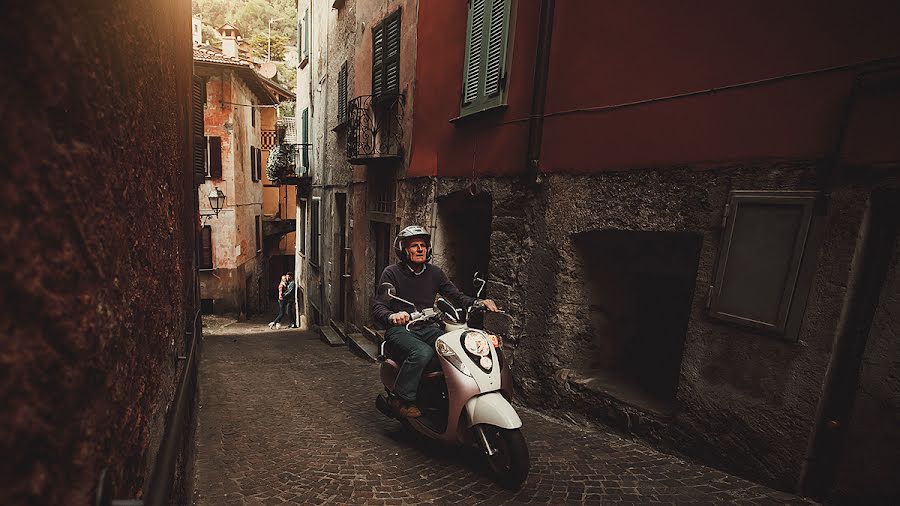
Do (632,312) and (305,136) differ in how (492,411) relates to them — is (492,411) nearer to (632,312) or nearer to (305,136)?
(632,312)

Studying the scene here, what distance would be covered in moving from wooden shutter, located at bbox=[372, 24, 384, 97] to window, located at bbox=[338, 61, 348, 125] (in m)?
2.10

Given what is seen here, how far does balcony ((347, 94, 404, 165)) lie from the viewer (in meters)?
8.52

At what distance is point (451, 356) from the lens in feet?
11.9

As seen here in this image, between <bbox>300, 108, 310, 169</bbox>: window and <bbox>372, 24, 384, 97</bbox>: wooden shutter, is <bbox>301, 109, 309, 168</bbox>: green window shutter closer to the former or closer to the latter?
<bbox>300, 108, 310, 169</bbox>: window

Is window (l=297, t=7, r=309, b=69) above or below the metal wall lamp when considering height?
above

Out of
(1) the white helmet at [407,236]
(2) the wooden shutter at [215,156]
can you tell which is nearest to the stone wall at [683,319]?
(1) the white helmet at [407,236]

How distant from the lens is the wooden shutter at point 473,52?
6004 mm

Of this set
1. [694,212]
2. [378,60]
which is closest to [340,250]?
[378,60]

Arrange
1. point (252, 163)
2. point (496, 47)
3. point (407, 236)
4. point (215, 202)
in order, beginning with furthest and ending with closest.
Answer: point (252, 163), point (215, 202), point (496, 47), point (407, 236)

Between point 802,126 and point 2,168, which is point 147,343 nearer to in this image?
point 2,168

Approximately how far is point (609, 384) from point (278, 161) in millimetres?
14799

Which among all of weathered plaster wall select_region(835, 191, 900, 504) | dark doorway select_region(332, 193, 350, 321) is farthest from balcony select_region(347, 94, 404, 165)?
weathered plaster wall select_region(835, 191, 900, 504)

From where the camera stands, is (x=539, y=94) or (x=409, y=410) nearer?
(x=409, y=410)

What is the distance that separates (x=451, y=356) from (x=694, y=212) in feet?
7.58
